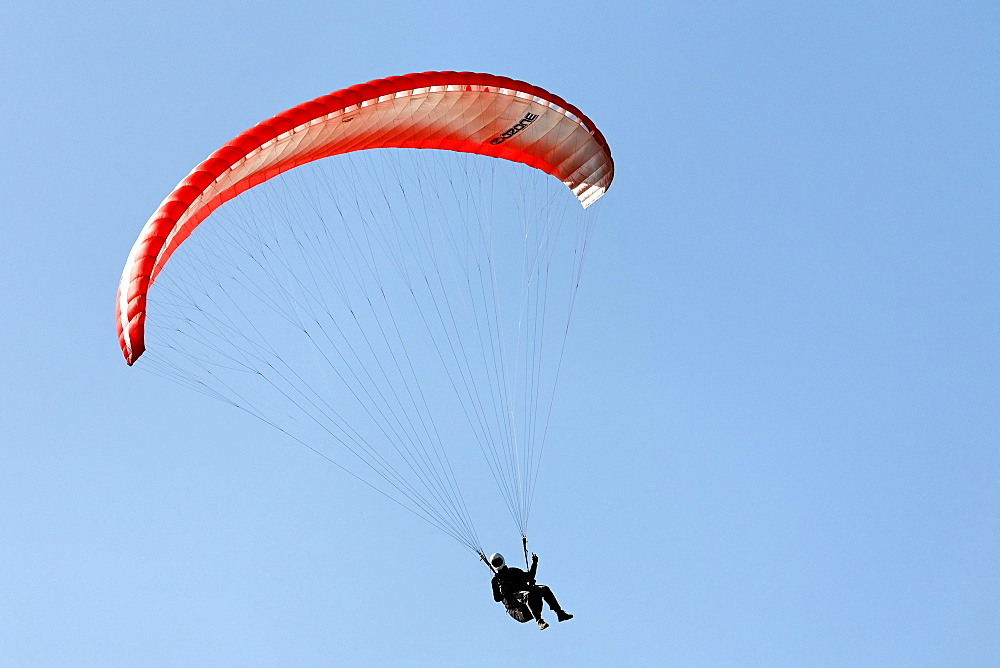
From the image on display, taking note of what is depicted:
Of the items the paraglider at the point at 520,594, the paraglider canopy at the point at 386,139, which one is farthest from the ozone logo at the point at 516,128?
the paraglider at the point at 520,594

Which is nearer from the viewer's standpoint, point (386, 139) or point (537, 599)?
point (537, 599)

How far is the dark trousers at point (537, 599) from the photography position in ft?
61.9

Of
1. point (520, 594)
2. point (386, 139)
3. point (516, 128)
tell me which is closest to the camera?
point (520, 594)

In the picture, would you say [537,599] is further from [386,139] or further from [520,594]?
[386,139]

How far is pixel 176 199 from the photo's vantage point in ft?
58.6

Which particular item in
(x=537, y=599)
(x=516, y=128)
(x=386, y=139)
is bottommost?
(x=537, y=599)

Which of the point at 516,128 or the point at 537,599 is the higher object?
the point at 516,128

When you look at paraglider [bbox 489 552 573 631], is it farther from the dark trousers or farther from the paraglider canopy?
the paraglider canopy

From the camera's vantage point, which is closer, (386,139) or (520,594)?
(520,594)

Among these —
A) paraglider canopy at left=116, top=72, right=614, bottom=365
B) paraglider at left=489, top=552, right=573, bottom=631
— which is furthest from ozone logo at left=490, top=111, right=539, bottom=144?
paraglider at left=489, top=552, right=573, bottom=631

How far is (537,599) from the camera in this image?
18938 millimetres

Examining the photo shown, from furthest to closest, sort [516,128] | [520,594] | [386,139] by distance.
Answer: [516,128]
[386,139]
[520,594]

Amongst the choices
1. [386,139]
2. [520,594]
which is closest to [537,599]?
[520,594]

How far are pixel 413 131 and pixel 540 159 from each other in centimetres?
310
